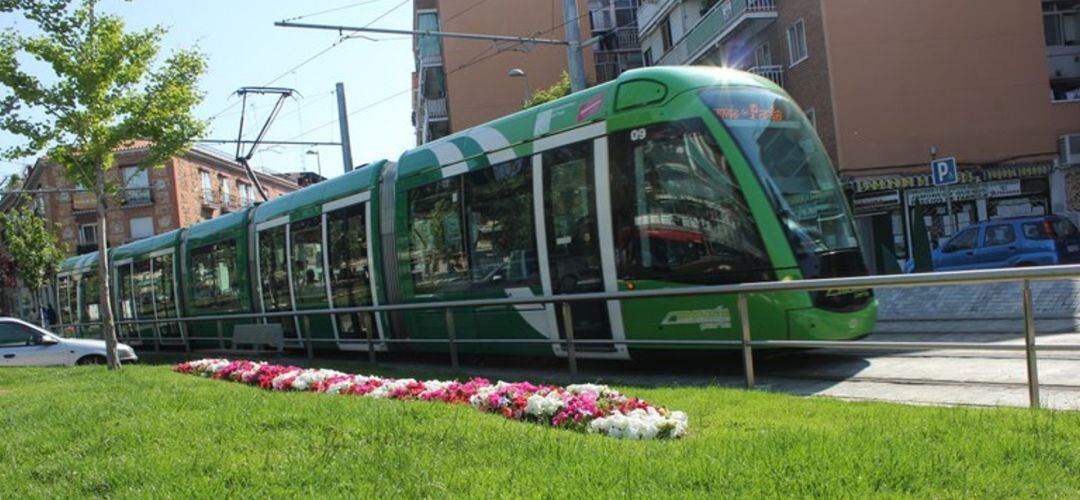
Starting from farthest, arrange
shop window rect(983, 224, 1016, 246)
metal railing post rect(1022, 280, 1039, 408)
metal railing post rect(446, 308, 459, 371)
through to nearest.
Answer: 1. shop window rect(983, 224, 1016, 246)
2. metal railing post rect(446, 308, 459, 371)
3. metal railing post rect(1022, 280, 1039, 408)

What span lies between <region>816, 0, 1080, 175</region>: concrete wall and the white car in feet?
70.6

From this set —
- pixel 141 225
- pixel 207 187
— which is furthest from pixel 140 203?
pixel 207 187

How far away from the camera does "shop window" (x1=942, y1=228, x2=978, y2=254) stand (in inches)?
738

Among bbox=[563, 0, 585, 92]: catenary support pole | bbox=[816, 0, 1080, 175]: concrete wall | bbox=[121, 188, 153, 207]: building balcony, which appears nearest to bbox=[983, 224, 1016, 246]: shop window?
bbox=[816, 0, 1080, 175]: concrete wall

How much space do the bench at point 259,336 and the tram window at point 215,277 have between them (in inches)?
61.4

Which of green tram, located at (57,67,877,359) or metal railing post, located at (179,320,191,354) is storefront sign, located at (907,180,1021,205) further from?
metal railing post, located at (179,320,191,354)

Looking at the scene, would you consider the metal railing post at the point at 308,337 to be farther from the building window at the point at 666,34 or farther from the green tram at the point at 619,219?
the building window at the point at 666,34

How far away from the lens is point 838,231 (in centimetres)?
833

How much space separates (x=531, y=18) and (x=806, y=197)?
39.6 metres

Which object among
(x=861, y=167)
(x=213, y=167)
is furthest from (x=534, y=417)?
(x=213, y=167)

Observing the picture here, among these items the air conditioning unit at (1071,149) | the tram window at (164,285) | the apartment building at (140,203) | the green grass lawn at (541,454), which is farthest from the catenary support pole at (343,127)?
the apartment building at (140,203)

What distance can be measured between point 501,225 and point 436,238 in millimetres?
1470

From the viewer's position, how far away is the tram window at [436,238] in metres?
10.8

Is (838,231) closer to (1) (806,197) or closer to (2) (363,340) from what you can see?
(1) (806,197)
